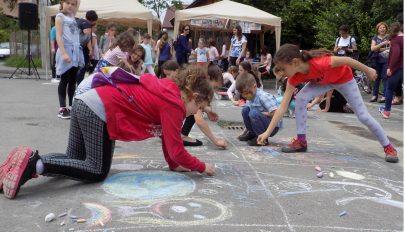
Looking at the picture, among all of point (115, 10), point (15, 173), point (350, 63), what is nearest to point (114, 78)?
point (15, 173)

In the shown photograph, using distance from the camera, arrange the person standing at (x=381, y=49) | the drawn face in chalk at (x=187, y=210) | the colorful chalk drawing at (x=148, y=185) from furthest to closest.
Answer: the person standing at (x=381, y=49)
the colorful chalk drawing at (x=148, y=185)
the drawn face in chalk at (x=187, y=210)

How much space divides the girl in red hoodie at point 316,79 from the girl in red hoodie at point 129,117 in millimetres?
1227

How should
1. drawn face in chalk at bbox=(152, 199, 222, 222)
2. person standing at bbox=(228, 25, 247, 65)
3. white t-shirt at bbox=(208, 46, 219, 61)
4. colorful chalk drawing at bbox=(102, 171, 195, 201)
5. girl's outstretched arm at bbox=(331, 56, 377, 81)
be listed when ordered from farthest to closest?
white t-shirt at bbox=(208, 46, 219, 61), person standing at bbox=(228, 25, 247, 65), girl's outstretched arm at bbox=(331, 56, 377, 81), colorful chalk drawing at bbox=(102, 171, 195, 201), drawn face in chalk at bbox=(152, 199, 222, 222)

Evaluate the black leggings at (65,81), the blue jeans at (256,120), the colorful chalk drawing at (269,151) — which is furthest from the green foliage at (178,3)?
the colorful chalk drawing at (269,151)

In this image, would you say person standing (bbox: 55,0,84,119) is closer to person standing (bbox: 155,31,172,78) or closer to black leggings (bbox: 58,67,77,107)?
black leggings (bbox: 58,67,77,107)

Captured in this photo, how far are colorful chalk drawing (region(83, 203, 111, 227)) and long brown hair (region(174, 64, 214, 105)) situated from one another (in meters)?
0.91

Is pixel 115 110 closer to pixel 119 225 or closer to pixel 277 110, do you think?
pixel 119 225

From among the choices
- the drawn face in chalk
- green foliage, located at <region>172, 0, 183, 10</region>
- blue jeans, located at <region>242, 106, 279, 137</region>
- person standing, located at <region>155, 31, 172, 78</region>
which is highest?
green foliage, located at <region>172, 0, 183, 10</region>

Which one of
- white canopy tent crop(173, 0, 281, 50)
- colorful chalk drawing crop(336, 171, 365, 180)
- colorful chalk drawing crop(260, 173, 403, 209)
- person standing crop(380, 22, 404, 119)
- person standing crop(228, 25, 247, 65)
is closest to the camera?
colorful chalk drawing crop(260, 173, 403, 209)

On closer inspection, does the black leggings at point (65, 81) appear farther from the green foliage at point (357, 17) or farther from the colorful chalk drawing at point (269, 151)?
the green foliage at point (357, 17)

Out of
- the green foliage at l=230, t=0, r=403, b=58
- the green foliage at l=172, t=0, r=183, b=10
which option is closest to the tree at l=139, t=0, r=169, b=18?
the green foliage at l=172, t=0, r=183, b=10

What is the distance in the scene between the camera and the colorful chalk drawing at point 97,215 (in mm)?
2467

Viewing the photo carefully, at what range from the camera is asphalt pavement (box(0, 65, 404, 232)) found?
253 cm

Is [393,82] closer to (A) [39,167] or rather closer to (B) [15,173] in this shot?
(A) [39,167]
